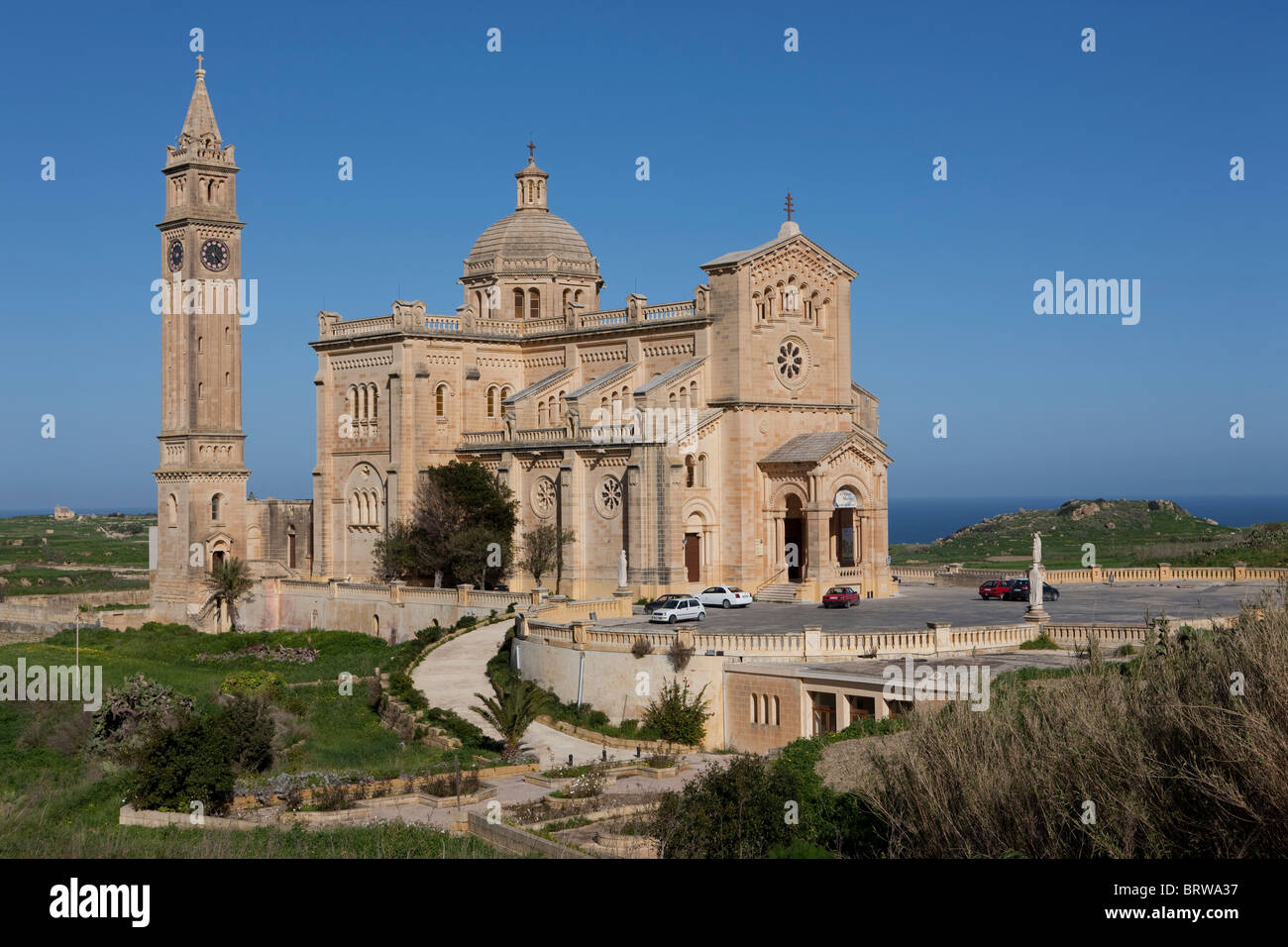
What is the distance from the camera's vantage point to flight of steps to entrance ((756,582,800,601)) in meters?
50.9

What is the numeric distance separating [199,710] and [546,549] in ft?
50.4

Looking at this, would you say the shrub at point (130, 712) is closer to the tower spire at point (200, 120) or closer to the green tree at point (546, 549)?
the green tree at point (546, 549)

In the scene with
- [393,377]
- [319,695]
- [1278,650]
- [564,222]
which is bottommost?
[319,695]

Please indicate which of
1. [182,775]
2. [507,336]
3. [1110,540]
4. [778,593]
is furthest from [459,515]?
[1110,540]

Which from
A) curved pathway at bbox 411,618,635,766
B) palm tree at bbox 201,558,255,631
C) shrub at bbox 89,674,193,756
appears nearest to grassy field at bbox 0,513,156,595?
palm tree at bbox 201,558,255,631

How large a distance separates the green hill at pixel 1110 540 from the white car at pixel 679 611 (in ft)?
84.1

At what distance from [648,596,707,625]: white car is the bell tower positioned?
96.7 ft

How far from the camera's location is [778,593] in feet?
169

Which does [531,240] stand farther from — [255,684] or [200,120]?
[255,684]

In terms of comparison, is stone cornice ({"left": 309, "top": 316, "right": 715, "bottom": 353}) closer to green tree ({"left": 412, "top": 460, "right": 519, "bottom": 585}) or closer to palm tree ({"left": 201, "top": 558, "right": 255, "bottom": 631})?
green tree ({"left": 412, "top": 460, "right": 519, "bottom": 585})
